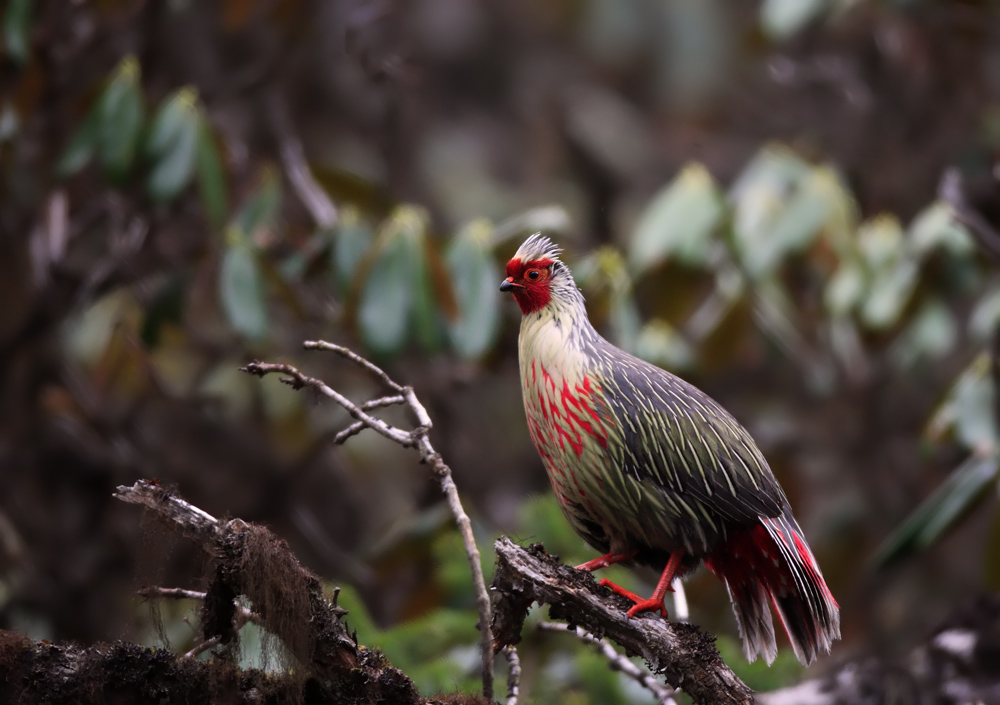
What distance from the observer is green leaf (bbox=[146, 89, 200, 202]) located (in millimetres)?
5305

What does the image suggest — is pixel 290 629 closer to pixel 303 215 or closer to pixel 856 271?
pixel 856 271

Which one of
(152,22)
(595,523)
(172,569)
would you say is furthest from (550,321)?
(152,22)

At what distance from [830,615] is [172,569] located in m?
3.40

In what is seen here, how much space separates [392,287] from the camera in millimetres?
5020

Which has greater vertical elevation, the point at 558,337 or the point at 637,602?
the point at 558,337

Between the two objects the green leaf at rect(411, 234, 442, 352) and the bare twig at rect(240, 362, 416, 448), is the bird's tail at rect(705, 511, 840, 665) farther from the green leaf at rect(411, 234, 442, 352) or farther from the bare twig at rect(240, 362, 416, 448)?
the green leaf at rect(411, 234, 442, 352)

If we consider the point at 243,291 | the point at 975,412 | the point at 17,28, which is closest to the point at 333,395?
the point at 243,291

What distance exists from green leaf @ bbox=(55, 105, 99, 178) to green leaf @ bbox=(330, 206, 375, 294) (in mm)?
1251

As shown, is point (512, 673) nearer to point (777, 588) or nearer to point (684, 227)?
point (777, 588)

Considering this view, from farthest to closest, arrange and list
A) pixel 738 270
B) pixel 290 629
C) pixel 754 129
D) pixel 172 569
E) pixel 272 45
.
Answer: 1. pixel 754 129
2. pixel 272 45
3. pixel 738 270
4. pixel 172 569
5. pixel 290 629

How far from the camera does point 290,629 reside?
7.98ft

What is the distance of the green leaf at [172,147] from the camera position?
5.30m

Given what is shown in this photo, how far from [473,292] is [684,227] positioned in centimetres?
160

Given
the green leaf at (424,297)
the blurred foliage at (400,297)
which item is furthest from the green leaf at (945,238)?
the green leaf at (424,297)
